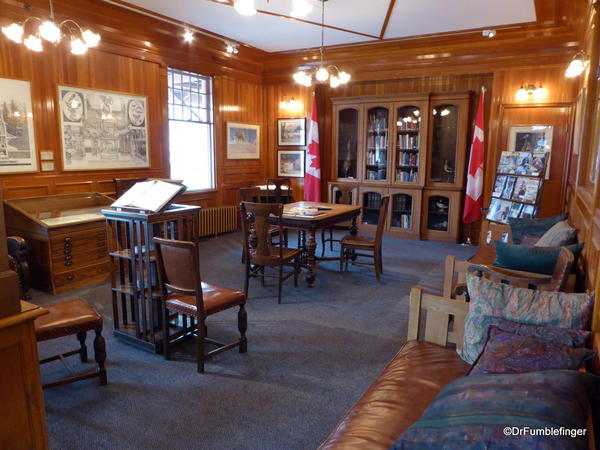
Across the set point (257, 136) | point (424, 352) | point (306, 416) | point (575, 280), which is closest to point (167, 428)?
point (306, 416)

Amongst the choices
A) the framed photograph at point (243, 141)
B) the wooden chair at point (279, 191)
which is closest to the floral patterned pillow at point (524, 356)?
the wooden chair at point (279, 191)

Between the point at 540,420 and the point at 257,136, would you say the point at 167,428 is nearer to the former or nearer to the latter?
the point at 540,420

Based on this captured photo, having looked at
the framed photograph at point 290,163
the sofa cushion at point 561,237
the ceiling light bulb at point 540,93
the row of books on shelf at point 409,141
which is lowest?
the sofa cushion at point 561,237

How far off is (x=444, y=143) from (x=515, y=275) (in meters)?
4.63

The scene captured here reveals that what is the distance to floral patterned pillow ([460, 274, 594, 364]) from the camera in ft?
5.26

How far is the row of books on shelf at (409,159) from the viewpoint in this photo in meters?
6.87

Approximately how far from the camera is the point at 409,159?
693 cm

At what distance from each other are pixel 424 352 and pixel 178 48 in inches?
230

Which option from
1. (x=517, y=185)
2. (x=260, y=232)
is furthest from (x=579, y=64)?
(x=260, y=232)

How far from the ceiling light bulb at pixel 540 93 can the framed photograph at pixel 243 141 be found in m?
4.61

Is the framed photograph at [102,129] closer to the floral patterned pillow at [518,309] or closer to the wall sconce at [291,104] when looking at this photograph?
the wall sconce at [291,104]

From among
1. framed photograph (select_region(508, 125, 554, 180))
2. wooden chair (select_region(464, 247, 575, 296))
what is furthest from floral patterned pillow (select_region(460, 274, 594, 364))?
framed photograph (select_region(508, 125, 554, 180))

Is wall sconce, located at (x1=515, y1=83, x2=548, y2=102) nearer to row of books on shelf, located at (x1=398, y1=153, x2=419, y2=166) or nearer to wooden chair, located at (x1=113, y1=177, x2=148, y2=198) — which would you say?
row of books on shelf, located at (x1=398, y1=153, x2=419, y2=166)

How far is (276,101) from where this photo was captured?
8.03m
